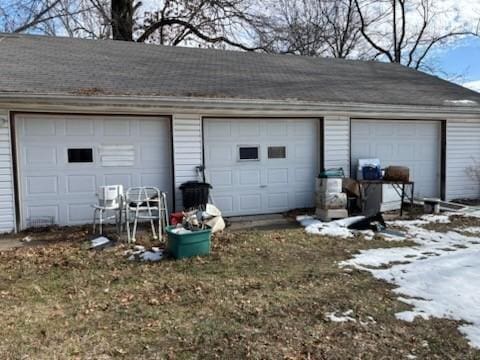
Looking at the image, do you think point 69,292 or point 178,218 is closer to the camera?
point 69,292

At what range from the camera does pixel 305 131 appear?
911 cm

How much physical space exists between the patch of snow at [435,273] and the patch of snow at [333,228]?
856mm

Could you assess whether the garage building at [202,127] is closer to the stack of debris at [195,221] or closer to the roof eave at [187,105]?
the roof eave at [187,105]

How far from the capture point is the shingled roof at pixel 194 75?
7586mm

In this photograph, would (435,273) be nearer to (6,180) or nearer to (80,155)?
(80,155)

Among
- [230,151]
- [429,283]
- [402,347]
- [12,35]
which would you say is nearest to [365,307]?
[402,347]

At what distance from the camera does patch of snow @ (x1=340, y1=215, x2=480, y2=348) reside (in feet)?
12.2

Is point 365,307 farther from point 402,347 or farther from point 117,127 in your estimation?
point 117,127

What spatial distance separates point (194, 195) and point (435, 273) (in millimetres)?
4265

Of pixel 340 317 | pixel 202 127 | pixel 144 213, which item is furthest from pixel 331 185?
pixel 340 317

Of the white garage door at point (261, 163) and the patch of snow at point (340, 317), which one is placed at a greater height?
the white garage door at point (261, 163)

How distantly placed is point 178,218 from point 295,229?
2130mm

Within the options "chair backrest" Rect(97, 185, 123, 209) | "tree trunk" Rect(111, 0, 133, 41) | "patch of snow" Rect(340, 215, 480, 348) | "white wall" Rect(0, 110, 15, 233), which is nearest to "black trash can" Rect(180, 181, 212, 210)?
"chair backrest" Rect(97, 185, 123, 209)

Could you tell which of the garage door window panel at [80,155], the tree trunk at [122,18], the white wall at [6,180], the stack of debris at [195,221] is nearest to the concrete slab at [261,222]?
the stack of debris at [195,221]
